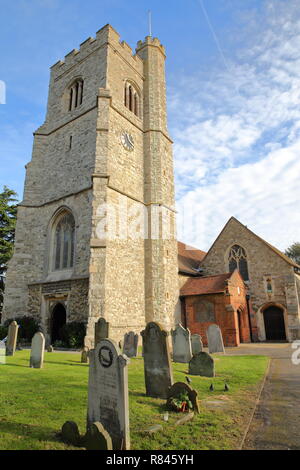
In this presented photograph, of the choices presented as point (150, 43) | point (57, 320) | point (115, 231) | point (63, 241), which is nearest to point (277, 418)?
point (115, 231)

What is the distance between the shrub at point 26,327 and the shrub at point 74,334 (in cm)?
259

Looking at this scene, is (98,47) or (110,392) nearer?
(110,392)

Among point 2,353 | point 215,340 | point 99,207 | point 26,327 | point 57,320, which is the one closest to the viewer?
point 2,353

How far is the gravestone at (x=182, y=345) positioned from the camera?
10266 mm

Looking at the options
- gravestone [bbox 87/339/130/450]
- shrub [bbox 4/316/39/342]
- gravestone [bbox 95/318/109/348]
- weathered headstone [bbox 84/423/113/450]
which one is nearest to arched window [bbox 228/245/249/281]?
shrub [bbox 4/316/39/342]

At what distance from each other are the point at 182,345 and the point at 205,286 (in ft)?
31.1

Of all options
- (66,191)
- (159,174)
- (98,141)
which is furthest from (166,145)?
(66,191)

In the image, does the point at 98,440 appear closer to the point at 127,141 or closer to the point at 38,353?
the point at 38,353

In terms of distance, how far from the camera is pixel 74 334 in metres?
13.7

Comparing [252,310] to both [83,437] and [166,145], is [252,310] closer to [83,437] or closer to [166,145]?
[166,145]

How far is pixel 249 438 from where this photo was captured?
12.7ft

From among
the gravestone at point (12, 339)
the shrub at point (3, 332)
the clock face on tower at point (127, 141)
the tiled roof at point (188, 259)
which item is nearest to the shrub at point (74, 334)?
the gravestone at point (12, 339)

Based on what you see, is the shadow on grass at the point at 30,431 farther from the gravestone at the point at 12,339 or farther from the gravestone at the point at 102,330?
the gravestone at the point at 12,339

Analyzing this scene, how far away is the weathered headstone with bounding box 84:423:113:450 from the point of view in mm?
3293
